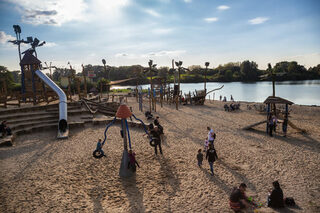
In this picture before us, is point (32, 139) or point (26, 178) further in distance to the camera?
point (32, 139)

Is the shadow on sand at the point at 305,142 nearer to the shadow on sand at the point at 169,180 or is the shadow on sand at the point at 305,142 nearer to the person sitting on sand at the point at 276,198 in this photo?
the person sitting on sand at the point at 276,198

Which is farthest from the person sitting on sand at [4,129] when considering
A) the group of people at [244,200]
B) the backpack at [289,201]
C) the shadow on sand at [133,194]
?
the backpack at [289,201]

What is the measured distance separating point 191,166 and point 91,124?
36.2ft

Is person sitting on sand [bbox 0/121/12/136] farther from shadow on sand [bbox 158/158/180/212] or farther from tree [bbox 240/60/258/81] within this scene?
Answer: tree [bbox 240/60/258/81]

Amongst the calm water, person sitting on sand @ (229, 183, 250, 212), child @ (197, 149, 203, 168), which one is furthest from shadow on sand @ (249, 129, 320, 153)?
the calm water

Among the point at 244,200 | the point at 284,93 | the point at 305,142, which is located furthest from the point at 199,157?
the point at 284,93

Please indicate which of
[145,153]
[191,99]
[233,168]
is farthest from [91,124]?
[191,99]

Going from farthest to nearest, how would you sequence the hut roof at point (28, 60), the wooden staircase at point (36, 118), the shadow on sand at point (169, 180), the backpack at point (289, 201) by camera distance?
the hut roof at point (28, 60) → the wooden staircase at point (36, 118) → the shadow on sand at point (169, 180) → the backpack at point (289, 201)

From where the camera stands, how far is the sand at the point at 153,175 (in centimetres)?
627

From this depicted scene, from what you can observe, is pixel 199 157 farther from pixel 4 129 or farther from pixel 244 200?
pixel 4 129

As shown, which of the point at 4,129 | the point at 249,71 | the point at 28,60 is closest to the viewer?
the point at 4,129

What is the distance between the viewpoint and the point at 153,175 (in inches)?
320

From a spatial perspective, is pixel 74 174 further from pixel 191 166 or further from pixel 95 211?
pixel 191 166

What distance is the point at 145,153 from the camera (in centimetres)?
1047
